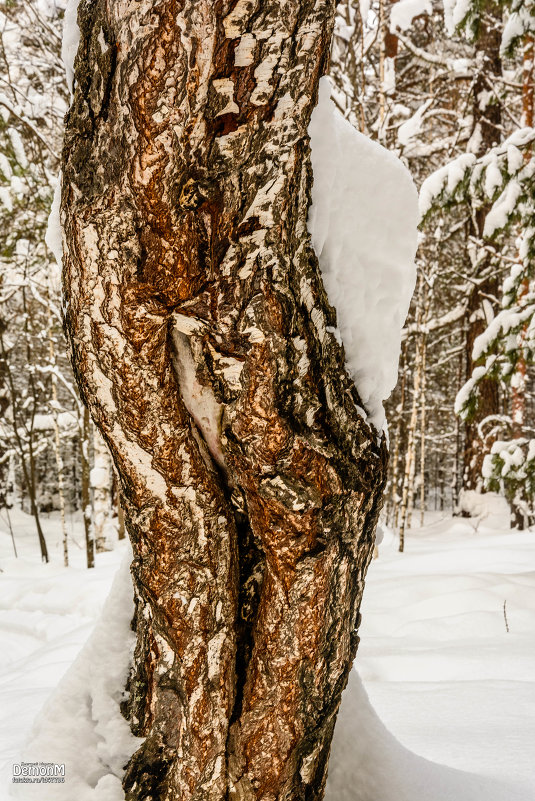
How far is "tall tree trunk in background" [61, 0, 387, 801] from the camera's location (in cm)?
90

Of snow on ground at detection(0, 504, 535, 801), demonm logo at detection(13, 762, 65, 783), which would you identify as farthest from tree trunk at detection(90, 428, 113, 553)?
demonm logo at detection(13, 762, 65, 783)

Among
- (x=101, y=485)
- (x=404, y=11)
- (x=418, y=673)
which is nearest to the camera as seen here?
(x=418, y=673)

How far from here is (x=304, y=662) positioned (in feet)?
3.43

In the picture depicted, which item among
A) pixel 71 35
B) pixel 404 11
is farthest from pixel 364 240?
pixel 404 11

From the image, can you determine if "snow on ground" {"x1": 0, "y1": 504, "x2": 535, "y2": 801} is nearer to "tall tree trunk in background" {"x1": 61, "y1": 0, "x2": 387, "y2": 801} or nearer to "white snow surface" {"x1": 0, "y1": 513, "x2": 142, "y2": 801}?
"white snow surface" {"x1": 0, "y1": 513, "x2": 142, "y2": 801}

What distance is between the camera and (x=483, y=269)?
8.14 m

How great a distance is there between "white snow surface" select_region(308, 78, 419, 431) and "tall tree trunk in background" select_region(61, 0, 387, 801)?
6 cm

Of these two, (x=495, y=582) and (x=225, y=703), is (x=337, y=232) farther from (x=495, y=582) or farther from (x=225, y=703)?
(x=495, y=582)

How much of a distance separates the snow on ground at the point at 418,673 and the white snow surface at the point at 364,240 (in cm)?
94

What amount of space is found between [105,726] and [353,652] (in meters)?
0.66

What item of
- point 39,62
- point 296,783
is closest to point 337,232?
point 296,783

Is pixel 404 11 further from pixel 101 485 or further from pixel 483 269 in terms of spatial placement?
pixel 101 485

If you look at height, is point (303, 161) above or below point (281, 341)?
above

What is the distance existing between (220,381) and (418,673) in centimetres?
213
